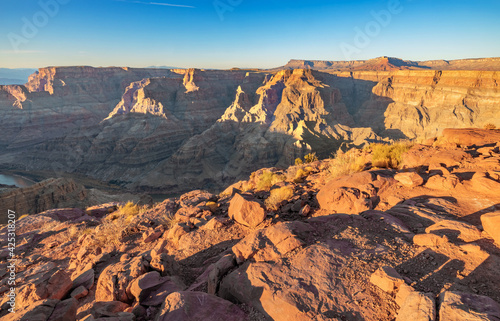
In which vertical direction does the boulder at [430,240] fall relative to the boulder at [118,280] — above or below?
above

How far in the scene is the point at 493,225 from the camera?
4219 mm

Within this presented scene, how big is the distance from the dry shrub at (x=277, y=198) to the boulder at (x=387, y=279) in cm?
397

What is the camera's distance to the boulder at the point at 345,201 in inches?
253

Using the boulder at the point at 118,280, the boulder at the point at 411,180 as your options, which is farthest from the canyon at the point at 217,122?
the boulder at the point at 118,280

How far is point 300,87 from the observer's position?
79.9 metres

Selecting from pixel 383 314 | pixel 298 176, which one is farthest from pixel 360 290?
pixel 298 176

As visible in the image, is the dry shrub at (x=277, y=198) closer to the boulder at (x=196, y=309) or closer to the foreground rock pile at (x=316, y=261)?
the foreground rock pile at (x=316, y=261)

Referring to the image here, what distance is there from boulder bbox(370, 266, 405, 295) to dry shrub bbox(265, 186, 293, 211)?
397 centimetres

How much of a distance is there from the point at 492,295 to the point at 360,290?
1.68 metres

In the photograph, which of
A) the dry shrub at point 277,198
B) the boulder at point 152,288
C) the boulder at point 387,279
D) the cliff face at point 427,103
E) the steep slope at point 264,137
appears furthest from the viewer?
the cliff face at point 427,103

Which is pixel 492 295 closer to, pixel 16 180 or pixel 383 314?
pixel 383 314

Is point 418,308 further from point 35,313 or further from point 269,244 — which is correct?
point 35,313

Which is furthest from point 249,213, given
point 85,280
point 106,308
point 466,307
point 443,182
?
point 443,182

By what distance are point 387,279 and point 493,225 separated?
8.61ft
